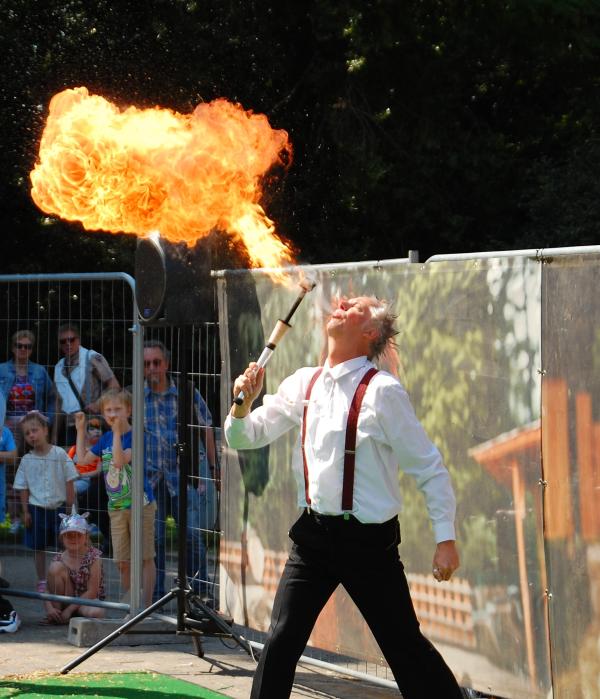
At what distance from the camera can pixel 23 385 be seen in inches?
364

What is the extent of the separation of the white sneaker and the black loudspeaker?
2.42m

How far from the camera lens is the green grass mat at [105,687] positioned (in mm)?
6758

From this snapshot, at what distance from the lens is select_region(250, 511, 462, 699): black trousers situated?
5.05 metres

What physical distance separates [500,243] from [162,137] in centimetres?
1273

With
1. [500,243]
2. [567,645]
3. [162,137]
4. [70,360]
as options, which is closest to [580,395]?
[567,645]

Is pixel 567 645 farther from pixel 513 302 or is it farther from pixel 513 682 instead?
pixel 513 302

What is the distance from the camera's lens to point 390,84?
63.8 ft

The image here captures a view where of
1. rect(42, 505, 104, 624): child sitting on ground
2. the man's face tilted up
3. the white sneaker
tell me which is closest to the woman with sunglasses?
rect(42, 505, 104, 624): child sitting on ground

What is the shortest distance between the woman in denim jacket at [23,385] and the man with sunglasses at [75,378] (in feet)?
0.46

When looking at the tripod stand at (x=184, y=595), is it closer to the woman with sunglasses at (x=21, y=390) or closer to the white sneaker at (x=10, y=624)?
the white sneaker at (x=10, y=624)

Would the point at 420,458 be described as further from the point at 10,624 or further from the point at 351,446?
the point at 10,624

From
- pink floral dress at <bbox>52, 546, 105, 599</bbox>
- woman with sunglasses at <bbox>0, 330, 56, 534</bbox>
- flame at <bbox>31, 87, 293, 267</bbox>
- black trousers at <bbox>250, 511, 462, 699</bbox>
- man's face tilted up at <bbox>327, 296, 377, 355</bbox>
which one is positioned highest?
flame at <bbox>31, 87, 293, 267</bbox>

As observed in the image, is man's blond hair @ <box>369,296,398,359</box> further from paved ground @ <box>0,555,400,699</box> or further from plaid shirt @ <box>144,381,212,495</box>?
plaid shirt @ <box>144,381,212,495</box>

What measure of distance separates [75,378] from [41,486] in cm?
85
